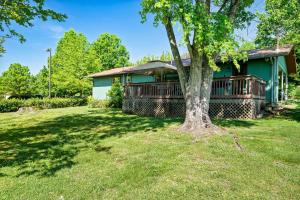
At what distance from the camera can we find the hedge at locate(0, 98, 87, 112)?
20.9 metres

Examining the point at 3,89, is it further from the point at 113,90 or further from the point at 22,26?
the point at 22,26

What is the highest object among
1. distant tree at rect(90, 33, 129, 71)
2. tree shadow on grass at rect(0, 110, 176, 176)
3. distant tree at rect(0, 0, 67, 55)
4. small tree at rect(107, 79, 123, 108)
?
distant tree at rect(90, 33, 129, 71)

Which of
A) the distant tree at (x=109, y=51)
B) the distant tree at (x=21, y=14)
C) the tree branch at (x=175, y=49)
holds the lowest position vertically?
the tree branch at (x=175, y=49)

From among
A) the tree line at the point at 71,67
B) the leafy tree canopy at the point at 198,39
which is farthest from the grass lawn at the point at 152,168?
the tree line at the point at 71,67

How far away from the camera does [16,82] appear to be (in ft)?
128

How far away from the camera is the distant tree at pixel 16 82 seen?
37812 mm

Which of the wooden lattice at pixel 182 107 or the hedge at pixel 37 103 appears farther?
the hedge at pixel 37 103

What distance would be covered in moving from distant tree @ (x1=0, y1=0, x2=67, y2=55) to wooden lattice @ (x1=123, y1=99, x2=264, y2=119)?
7238mm

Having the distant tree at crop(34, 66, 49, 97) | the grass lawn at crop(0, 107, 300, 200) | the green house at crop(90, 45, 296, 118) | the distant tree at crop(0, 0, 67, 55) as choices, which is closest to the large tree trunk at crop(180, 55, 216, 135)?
the grass lawn at crop(0, 107, 300, 200)

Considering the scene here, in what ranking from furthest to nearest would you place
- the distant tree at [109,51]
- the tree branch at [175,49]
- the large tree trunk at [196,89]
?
the distant tree at [109,51]
the tree branch at [175,49]
the large tree trunk at [196,89]

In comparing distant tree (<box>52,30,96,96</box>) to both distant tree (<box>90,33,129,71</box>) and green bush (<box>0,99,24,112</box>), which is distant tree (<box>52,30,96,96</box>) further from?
distant tree (<box>90,33,129,71</box>)

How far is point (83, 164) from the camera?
4.91 meters

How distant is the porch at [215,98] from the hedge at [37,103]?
1255 cm

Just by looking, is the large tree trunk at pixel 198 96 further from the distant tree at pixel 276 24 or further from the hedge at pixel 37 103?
the distant tree at pixel 276 24
